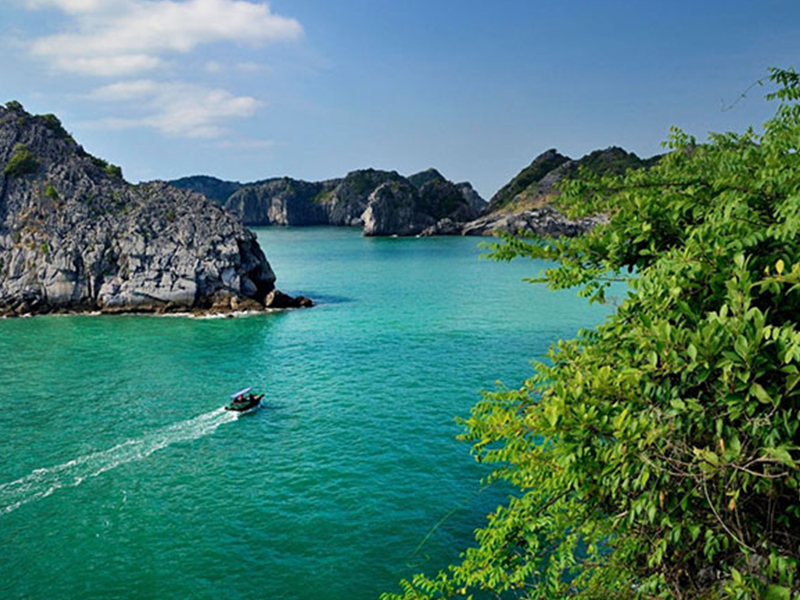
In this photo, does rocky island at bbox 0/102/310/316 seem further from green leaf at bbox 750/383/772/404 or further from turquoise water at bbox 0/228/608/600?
green leaf at bbox 750/383/772/404

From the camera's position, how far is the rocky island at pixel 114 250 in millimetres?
72188

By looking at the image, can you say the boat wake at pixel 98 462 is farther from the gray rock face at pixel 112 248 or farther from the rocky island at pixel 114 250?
the gray rock face at pixel 112 248

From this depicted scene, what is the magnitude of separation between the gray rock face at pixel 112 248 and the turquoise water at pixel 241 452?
25.8 feet

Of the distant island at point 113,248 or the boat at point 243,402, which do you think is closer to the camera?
the boat at point 243,402

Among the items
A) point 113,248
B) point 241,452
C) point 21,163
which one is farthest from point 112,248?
point 241,452

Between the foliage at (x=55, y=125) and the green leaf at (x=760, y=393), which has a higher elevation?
the foliage at (x=55, y=125)

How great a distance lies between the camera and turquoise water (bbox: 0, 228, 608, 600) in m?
21.0

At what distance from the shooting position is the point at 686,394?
7.10 metres

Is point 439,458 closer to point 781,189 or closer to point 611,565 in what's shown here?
point 611,565

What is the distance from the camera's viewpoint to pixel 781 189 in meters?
7.39

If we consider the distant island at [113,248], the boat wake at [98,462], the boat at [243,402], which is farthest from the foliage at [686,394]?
the distant island at [113,248]

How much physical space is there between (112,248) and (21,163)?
989 inches

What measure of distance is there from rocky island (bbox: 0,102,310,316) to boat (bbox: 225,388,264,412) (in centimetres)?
3591

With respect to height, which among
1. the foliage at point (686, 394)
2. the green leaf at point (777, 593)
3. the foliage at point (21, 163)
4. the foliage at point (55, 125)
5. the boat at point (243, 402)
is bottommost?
the boat at point (243, 402)
